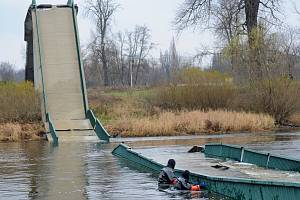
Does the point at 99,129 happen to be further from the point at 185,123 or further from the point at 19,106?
the point at 19,106

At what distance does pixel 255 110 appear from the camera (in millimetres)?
47469

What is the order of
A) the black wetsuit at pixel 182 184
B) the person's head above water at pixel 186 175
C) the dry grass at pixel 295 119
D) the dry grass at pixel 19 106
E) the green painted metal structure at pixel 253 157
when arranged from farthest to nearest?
the dry grass at pixel 295 119 < the dry grass at pixel 19 106 < the green painted metal structure at pixel 253 157 < the person's head above water at pixel 186 175 < the black wetsuit at pixel 182 184

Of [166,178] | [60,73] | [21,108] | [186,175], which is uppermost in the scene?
[60,73]

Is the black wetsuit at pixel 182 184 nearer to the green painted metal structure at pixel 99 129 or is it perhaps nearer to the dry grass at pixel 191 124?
the green painted metal structure at pixel 99 129

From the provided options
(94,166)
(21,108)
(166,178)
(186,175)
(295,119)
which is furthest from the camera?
(295,119)

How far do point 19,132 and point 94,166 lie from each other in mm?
15833

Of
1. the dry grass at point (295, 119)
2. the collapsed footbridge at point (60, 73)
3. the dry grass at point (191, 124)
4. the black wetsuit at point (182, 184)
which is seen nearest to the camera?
the black wetsuit at point (182, 184)

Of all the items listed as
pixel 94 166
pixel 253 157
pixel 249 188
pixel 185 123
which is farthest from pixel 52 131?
pixel 249 188

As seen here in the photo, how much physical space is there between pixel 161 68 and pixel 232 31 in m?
90.7

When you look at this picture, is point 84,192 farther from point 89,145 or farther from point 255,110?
point 255,110

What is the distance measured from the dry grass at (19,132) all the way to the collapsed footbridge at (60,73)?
4.16ft

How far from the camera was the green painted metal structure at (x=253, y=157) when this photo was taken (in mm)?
20406

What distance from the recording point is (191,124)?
4194 cm

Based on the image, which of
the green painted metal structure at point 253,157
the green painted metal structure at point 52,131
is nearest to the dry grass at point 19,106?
the green painted metal structure at point 52,131
